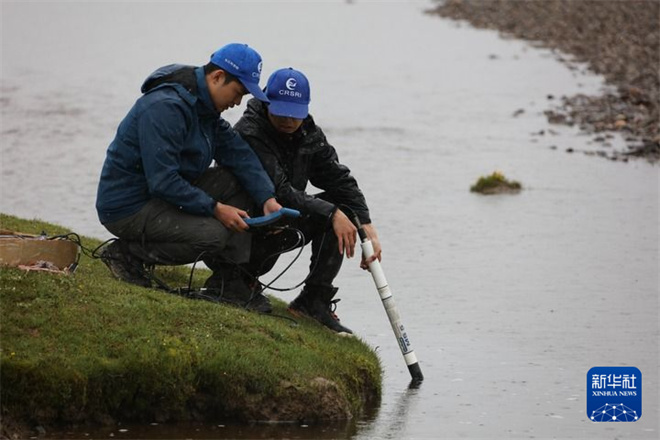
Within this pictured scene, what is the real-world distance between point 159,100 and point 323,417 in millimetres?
2363

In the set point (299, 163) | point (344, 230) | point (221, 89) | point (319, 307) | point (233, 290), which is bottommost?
point (319, 307)

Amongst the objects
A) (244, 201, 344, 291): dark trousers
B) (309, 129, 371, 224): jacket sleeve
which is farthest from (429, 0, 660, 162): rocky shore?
(244, 201, 344, 291): dark trousers

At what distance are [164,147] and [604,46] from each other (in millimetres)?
36437

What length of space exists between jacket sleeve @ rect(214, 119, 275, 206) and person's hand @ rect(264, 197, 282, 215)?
0.03 m

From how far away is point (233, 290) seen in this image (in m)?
10.1

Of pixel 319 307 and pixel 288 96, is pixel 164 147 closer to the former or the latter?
pixel 288 96

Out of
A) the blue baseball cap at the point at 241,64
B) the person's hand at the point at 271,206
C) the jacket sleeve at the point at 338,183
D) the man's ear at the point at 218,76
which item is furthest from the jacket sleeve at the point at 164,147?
the jacket sleeve at the point at 338,183

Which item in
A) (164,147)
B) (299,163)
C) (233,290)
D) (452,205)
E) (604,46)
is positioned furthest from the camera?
(604,46)

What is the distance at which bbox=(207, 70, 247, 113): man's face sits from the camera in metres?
9.47

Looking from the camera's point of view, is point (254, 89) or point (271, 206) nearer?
point (254, 89)

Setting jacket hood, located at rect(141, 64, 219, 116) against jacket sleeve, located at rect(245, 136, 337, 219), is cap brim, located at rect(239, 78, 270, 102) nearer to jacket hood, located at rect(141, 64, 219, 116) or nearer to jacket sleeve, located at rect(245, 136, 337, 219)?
jacket hood, located at rect(141, 64, 219, 116)

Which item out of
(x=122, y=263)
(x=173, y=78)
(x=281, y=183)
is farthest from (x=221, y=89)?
(x=122, y=263)

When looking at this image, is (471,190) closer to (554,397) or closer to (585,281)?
(585,281)

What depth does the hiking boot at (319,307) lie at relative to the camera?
Result: 10461 millimetres
